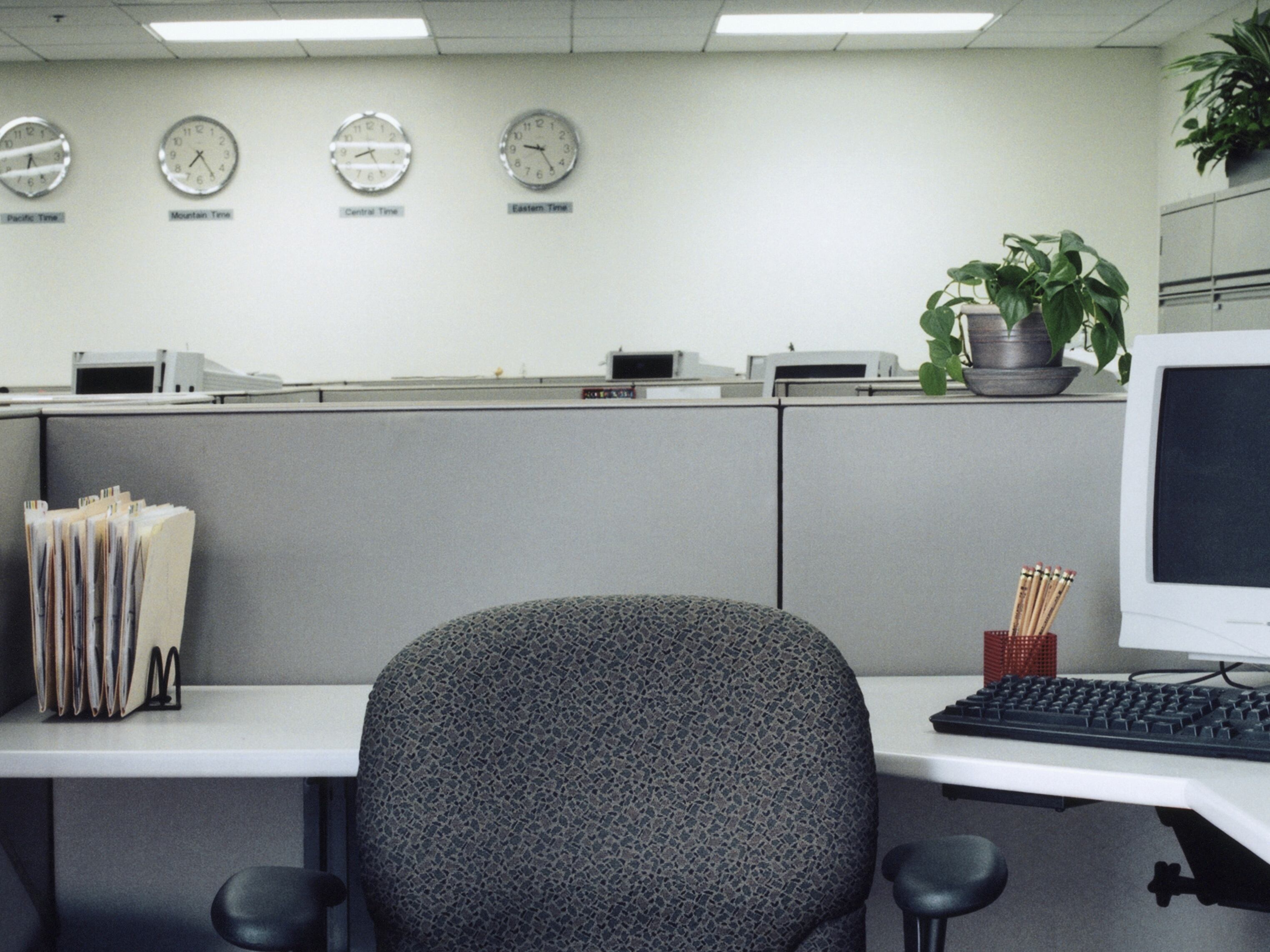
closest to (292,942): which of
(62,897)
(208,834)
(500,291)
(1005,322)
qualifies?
(208,834)

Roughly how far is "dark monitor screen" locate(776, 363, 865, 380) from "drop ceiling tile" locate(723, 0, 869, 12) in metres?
2.32

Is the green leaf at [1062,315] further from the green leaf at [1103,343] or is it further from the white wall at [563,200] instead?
the white wall at [563,200]

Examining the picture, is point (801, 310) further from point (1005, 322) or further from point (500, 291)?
point (1005, 322)

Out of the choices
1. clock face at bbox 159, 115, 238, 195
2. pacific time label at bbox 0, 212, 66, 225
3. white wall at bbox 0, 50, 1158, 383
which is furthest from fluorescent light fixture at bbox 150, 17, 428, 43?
pacific time label at bbox 0, 212, 66, 225

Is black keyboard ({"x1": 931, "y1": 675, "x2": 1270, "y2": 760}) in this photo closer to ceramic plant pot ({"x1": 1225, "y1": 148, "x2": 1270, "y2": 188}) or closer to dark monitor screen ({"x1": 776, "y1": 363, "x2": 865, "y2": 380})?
dark monitor screen ({"x1": 776, "y1": 363, "x2": 865, "y2": 380})

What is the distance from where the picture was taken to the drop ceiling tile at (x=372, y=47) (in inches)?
231

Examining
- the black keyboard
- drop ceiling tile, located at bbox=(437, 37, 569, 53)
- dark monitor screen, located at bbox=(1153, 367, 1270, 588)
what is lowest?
the black keyboard

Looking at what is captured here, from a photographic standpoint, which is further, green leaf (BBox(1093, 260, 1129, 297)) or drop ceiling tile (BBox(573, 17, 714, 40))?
drop ceiling tile (BBox(573, 17, 714, 40))

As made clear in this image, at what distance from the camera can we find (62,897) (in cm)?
157

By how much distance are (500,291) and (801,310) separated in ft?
5.55

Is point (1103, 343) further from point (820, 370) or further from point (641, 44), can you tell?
point (641, 44)

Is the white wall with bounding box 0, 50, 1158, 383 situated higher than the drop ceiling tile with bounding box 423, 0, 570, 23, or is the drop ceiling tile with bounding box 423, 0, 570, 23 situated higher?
the drop ceiling tile with bounding box 423, 0, 570, 23

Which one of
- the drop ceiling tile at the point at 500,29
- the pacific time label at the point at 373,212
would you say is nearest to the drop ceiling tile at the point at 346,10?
the drop ceiling tile at the point at 500,29

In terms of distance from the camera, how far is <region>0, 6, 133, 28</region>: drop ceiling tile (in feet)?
17.4
